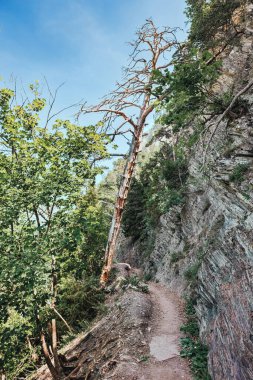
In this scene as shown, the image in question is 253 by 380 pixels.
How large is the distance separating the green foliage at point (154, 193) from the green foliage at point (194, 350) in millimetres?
8433

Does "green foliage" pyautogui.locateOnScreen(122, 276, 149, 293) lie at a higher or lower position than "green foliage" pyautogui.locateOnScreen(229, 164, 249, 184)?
lower

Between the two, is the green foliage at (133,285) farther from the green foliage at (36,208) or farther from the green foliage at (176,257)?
the green foliage at (36,208)

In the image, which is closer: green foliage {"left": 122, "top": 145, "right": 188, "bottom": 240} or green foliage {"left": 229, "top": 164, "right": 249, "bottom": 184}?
green foliage {"left": 229, "top": 164, "right": 249, "bottom": 184}

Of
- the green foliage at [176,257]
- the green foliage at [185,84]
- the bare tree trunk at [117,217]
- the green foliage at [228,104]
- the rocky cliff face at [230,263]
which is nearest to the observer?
the rocky cliff face at [230,263]

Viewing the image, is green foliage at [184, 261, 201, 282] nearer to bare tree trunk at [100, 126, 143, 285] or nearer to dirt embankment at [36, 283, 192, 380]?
dirt embankment at [36, 283, 192, 380]

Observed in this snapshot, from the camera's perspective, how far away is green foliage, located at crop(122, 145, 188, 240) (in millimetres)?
16792

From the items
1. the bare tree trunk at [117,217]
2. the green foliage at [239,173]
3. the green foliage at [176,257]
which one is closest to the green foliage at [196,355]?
the green foliage at [239,173]

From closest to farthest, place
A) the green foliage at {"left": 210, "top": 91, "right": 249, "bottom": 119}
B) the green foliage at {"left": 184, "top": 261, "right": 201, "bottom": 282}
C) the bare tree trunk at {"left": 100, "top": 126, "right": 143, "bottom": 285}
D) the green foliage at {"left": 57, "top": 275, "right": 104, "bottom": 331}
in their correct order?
the green foliage at {"left": 210, "top": 91, "right": 249, "bottom": 119} → the green foliage at {"left": 184, "top": 261, "right": 201, "bottom": 282} → the green foliage at {"left": 57, "top": 275, "right": 104, "bottom": 331} → the bare tree trunk at {"left": 100, "top": 126, "right": 143, "bottom": 285}

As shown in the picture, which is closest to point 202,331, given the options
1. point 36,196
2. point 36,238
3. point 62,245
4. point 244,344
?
point 244,344

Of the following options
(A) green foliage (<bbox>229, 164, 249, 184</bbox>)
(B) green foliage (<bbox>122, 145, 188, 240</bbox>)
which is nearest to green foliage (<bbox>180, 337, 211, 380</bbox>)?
(A) green foliage (<bbox>229, 164, 249, 184</bbox>)

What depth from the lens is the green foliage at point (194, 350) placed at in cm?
605

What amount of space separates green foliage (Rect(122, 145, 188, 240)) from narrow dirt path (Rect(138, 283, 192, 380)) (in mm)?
6999

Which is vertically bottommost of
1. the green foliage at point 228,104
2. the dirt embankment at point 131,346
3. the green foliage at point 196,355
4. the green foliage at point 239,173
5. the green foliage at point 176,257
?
the green foliage at point 196,355

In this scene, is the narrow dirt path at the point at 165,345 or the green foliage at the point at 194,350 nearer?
the green foliage at the point at 194,350
